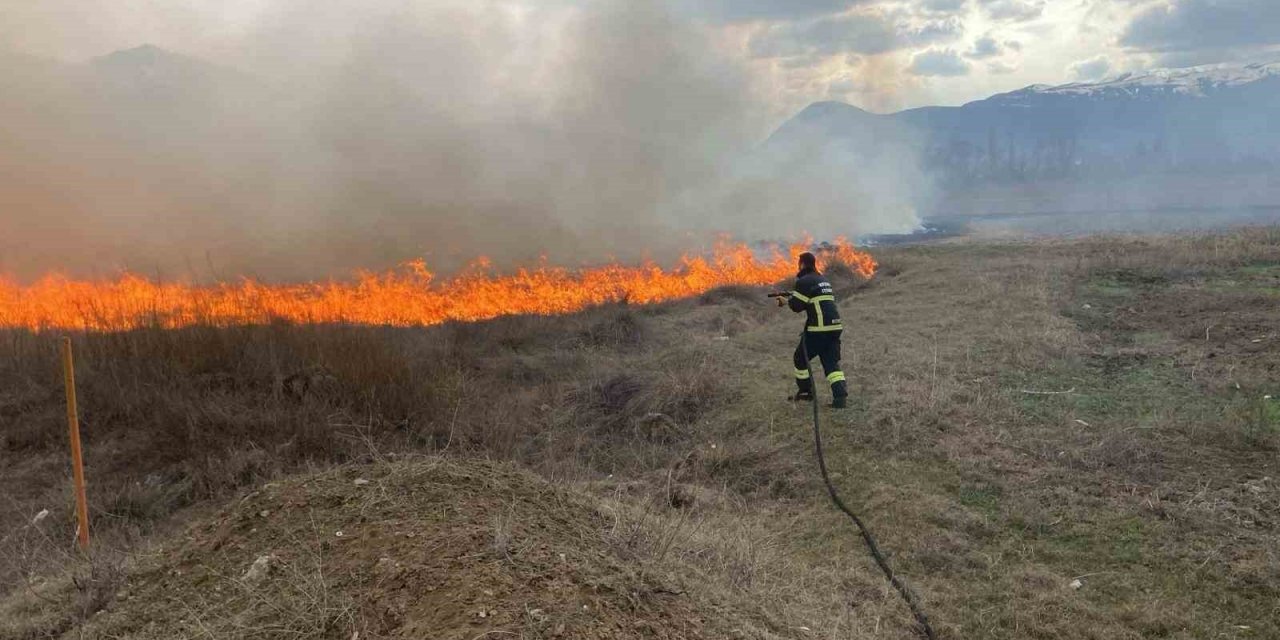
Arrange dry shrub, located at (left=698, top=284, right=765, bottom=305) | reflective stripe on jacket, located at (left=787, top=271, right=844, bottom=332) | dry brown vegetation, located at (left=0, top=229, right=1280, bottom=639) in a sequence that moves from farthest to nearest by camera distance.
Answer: dry shrub, located at (left=698, top=284, right=765, bottom=305)
reflective stripe on jacket, located at (left=787, top=271, right=844, bottom=332)
dry brown vegetation, located at (left=0, top=229, right=1280, bottom=639)

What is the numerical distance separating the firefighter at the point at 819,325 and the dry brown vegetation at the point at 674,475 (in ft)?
1.47

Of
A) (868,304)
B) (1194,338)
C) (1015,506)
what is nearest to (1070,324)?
(1194,338)

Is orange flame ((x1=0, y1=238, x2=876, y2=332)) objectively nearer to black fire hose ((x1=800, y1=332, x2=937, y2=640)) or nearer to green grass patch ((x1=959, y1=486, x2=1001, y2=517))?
black fire hose ((x1=800, y1=332, x2=937, y2=640))

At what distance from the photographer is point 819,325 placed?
27.9ft

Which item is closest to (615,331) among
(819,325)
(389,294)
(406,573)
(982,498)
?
(819,325)

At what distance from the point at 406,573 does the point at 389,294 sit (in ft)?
56.1

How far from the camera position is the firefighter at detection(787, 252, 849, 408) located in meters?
8.44

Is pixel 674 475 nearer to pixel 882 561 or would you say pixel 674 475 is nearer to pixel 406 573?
pixel 882 561

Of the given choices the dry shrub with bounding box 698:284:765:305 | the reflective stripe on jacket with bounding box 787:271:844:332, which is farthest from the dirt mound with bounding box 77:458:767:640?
the dry shrub with bounding box 698:284:765:305

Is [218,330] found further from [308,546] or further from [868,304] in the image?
[868,304]

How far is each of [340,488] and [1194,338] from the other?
12.1 m

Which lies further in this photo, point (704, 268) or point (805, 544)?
point (704, 268)

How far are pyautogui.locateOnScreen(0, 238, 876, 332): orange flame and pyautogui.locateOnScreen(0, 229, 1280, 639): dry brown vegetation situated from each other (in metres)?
0.90

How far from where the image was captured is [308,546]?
3389 millimetres
